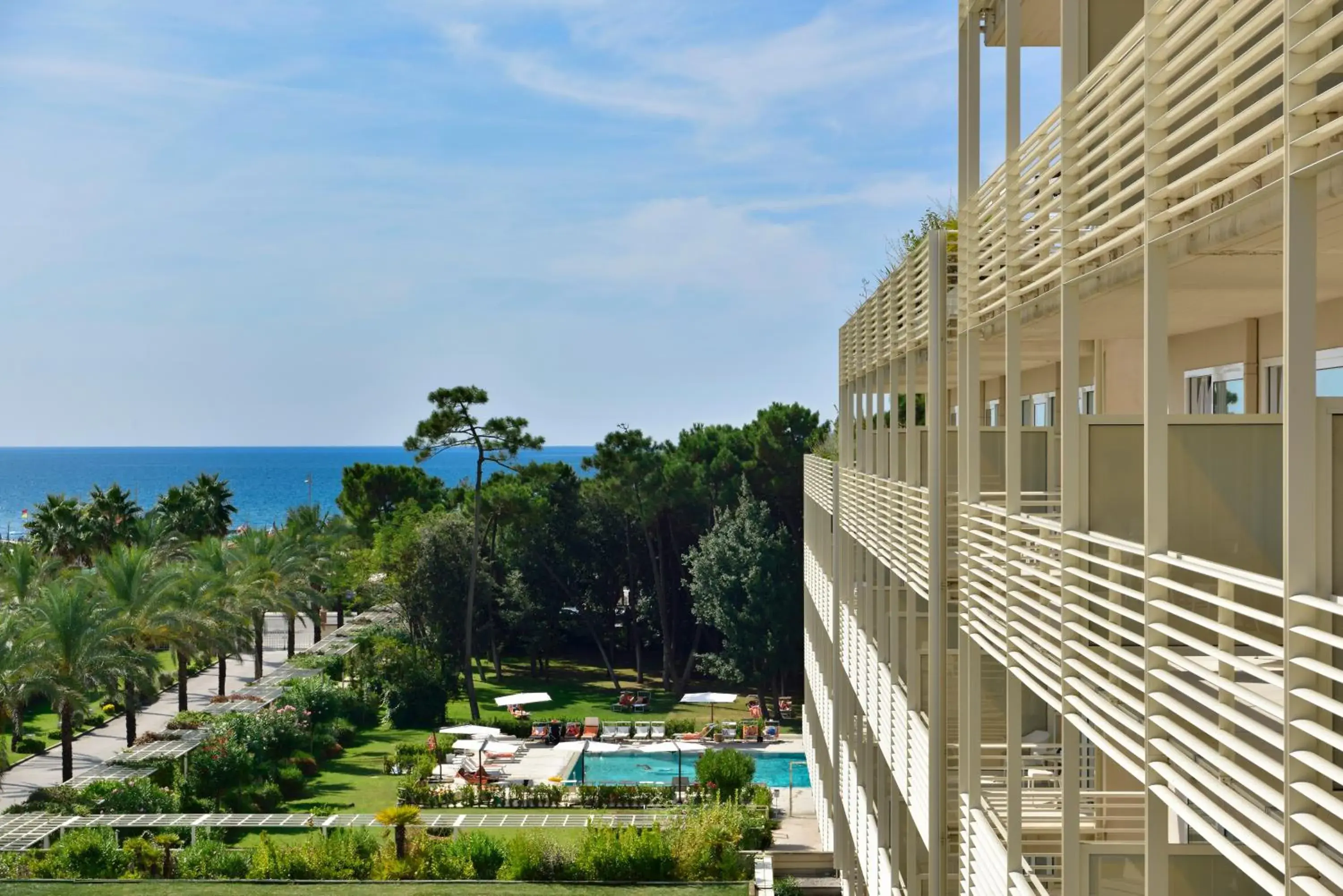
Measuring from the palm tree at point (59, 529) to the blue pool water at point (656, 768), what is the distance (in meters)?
21.4

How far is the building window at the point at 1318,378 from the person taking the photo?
26.5 ft

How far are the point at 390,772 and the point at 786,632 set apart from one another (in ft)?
57.1

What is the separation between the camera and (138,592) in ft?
111

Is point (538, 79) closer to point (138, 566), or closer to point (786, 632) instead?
point (786, 632)

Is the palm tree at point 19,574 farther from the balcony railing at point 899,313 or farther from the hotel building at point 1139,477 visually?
the hotel building at point 1139,477

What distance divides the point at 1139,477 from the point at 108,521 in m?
47.6

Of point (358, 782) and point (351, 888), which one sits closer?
point (351, 888)

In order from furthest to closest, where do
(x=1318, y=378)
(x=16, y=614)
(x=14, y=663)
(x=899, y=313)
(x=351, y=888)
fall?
(x=16, y=614) < (x=14, y=663) < (x=351, y=888) < (x=899, y=313) < (x=1318, y=378)

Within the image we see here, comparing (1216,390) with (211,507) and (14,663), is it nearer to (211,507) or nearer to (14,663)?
(14,663)

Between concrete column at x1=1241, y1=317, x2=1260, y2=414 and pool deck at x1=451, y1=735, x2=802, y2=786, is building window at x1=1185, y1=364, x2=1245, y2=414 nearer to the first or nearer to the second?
concrete column at x1=1241, y1=317, x2=1260, y2=414

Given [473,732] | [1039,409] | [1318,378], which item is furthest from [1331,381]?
[473,732]

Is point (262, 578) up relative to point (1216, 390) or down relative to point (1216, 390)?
down

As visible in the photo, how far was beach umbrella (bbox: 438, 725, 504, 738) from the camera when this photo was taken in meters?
36.2

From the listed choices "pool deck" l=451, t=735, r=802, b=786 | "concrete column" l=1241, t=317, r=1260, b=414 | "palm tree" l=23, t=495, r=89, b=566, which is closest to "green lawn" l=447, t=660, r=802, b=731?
"pool deck" l=451, t=735, r=802, b=786
